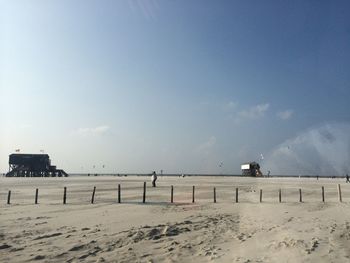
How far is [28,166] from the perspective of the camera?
134m

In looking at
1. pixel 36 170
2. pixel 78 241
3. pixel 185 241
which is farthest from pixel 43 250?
pixel 36 170

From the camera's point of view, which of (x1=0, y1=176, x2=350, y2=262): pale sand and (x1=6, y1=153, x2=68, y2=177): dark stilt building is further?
(x1=6, y1=153, x2=68, y2=177): dark stilt building

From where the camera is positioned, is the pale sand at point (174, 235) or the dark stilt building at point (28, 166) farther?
the dark stilt building at point (28, 166)

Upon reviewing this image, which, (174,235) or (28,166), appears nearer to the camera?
(174,235)

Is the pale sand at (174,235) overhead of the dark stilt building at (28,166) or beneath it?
beneath

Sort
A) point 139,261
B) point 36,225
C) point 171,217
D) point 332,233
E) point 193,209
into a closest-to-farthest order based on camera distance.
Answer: point 139,261 → point 332,233 → point 36,225 → point 171,217 → point 193,209

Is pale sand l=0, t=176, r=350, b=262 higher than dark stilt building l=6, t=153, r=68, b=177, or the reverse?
dark stilt building l=6, t=153, r=68, b=177

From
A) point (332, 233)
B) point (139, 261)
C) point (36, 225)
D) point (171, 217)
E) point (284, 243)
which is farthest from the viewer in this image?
point (171, 217)

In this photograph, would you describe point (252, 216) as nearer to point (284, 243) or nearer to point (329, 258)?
point (284, 243)

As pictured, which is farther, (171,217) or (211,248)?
(171,217)

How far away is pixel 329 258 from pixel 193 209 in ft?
42.6

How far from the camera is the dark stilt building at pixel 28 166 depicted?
134 m

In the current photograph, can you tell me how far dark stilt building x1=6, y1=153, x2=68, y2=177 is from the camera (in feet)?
438

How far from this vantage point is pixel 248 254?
1170 centimetres
